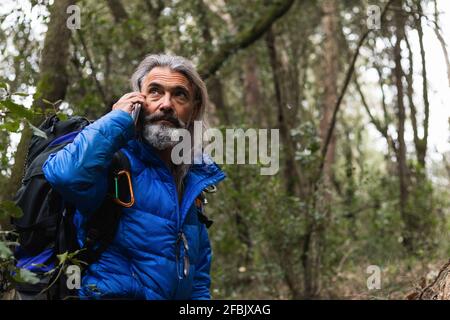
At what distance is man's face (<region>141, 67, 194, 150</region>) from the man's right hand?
115 mm

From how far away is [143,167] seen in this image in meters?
3.37

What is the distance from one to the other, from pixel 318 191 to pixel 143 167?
462cm

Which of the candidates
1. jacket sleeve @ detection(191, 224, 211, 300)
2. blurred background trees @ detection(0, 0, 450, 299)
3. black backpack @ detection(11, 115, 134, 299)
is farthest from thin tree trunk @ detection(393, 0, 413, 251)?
black backpack @ detection(11, 115, 134, 299)

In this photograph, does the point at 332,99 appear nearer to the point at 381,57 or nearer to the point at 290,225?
the point at 381,57

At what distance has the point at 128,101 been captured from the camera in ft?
11.3

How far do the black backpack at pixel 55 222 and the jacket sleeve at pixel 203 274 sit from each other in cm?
74

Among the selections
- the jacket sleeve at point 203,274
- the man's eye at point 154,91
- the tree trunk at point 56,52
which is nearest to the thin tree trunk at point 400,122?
the tree trunk at point 56,52

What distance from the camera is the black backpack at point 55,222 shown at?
9.87 ft

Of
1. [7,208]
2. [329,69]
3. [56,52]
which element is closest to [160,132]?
[7,208]

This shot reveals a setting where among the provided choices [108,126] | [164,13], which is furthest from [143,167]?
[164,13]

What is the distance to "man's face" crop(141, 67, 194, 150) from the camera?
3.52 m

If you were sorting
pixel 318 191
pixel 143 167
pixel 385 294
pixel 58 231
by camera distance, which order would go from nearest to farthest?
pixel 58 231 → pixel 143 167 → pixel 385 294 → pixel 318 191

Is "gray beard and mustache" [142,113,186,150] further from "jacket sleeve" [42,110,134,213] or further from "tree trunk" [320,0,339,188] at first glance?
"tree trunk" [320,0,339,188]

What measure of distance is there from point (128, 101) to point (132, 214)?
0.67 m
